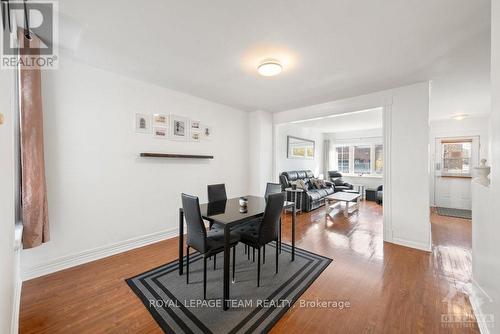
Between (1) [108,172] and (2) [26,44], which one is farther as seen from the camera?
(1) [108,172]

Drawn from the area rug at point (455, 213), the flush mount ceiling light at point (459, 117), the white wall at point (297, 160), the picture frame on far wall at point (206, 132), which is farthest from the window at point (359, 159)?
the picture frame on far wall at point (206, 132)

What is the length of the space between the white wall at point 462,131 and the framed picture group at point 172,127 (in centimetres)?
656

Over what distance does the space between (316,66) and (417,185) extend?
2.44 metres

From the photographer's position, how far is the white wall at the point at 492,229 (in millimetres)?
1200

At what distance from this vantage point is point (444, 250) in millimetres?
2955

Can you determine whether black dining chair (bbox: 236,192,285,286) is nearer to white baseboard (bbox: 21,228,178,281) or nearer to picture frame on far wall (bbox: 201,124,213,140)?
white baseboard (bbox: 21,228,178,281)

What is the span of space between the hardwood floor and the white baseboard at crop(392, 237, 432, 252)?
5.1 inches

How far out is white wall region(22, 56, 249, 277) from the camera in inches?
91.0

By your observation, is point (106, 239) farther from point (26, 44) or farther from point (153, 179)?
point (26, 44)

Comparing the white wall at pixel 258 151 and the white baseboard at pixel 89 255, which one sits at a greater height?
the white wall at pixel 258 151

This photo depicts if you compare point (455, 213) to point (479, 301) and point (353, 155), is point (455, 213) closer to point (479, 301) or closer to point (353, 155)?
point (353, 155)

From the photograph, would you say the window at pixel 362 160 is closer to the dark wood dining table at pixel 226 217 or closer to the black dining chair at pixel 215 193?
the dark wood dining table at pixel 226 217

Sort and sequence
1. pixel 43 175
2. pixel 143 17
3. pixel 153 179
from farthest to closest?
pixel 153 179 → pixel 43 175 → pixel 143 17

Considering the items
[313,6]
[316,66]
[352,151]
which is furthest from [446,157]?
[313,6]
